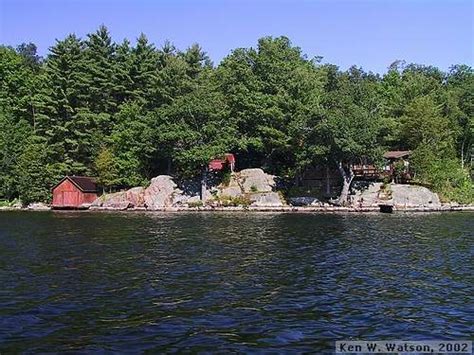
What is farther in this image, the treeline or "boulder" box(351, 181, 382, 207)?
the treeline

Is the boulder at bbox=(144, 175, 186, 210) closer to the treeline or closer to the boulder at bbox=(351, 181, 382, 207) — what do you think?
the treeline

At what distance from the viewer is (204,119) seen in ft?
238

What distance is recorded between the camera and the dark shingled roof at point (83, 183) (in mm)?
75981

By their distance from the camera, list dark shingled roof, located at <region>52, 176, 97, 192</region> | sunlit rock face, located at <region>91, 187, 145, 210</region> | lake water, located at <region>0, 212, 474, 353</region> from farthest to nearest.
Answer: dark shingled roof, located at <region>52, 176, 97, 192</region>
sunlit rock face, located at <region>91, 187, 145, 210</region>
lake water, located at <region>0, 212, 474, 353</region>

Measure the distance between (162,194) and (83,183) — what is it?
1423cm

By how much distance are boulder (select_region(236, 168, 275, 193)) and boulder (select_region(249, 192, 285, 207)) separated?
1449 millimetres

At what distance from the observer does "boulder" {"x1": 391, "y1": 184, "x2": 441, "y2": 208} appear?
6475 cm

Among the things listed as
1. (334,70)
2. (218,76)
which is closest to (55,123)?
(218,76)

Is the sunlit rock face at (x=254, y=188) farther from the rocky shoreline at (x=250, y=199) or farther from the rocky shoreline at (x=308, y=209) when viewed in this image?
the rocky shoreline at (x=308, y=209)

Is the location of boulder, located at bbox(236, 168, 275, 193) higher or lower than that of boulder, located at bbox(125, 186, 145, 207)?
higher

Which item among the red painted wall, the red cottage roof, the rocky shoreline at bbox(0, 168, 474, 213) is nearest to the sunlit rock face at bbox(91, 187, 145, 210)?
the rocky shoreline at bbox(0, 168, 474, 213)

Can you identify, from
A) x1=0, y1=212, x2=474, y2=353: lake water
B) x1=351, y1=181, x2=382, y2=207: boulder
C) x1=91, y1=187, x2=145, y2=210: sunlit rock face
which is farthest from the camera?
x1=91, y1=187, x2=145, y2=210: sunlit rock face

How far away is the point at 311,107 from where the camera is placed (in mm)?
67750

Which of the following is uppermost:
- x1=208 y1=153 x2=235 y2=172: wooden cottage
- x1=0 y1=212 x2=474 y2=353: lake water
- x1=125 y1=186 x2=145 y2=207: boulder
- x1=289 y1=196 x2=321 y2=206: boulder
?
x1=208 y1=153 x2=235 y2=172: wooden cottage
